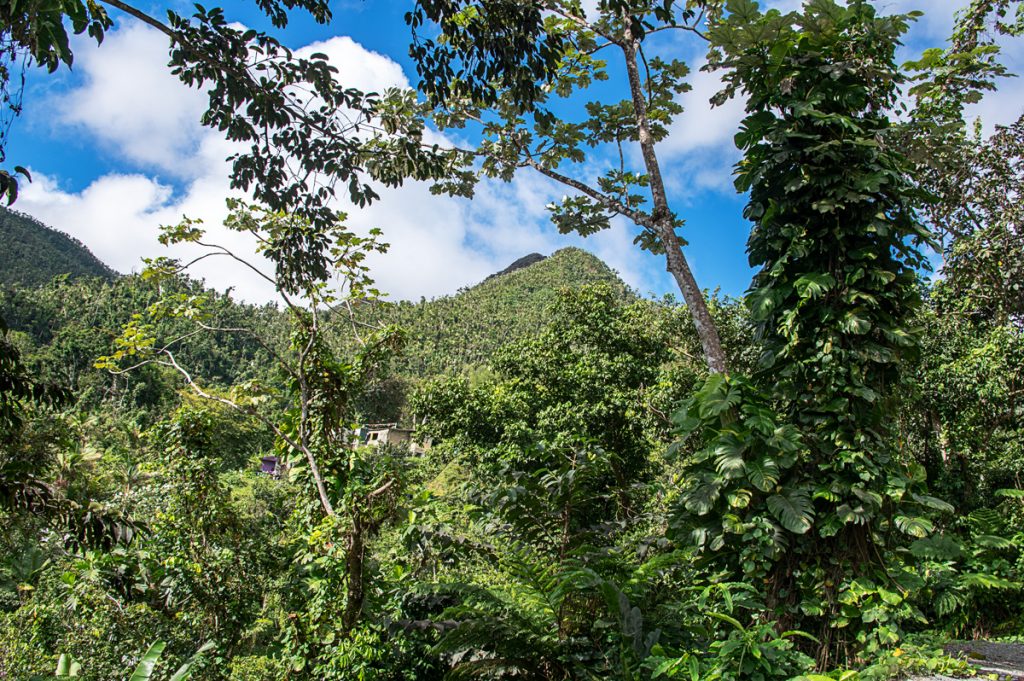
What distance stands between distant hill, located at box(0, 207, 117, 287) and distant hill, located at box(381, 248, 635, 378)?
40647 millimetres

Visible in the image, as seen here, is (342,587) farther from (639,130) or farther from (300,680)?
(639,130)

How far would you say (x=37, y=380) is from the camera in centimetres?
333

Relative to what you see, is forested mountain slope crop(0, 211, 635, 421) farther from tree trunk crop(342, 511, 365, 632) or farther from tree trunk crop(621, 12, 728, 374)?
tree trunk crop(342, 511, 365, 632)

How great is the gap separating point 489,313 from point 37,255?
2257 inches

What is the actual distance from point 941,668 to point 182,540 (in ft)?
19.2

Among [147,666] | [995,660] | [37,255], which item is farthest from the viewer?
[37,255]

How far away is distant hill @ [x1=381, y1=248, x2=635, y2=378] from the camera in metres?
45.7

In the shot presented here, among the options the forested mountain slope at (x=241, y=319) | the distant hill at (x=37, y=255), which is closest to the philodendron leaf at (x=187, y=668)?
the forested mountain slope at (x=241, y=319)

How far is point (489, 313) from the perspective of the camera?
5438cm

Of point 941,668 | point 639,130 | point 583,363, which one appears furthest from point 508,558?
point 583,363

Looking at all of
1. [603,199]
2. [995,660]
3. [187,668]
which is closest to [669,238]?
[603,199]

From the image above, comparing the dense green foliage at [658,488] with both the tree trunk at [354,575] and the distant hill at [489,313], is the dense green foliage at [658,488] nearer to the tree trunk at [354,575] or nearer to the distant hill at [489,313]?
the tree trunk at [354,575]

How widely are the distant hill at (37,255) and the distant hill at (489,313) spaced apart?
40647 millimetres

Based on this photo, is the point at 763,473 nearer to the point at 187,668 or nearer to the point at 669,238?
the point at 669,238
